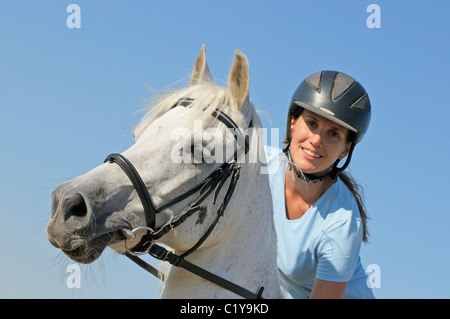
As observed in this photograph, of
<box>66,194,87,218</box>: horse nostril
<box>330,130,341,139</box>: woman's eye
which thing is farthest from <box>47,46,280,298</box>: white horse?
<box>330,130,341,139</box>: woman's eye

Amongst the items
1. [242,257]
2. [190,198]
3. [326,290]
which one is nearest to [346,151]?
[326,290]

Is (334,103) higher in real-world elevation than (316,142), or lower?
higher

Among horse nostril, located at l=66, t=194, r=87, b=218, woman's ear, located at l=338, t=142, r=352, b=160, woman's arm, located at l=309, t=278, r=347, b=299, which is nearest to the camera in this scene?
horse nostril, located at l=66, t=194, r=87, b=218

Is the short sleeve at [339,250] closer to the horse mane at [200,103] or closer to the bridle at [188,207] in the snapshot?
the bridle at [188,207]

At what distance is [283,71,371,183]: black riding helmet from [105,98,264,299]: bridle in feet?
3.68

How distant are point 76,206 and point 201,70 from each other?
1916 mm

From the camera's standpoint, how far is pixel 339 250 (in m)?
4.54

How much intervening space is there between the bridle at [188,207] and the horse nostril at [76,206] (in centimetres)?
33

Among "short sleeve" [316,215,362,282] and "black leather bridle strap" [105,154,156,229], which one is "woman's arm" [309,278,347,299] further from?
"black leather bridle strap" [105,154,156,229]

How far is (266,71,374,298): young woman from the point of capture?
180 inches

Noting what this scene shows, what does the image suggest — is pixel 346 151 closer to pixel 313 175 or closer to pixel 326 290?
pixel 313 175
